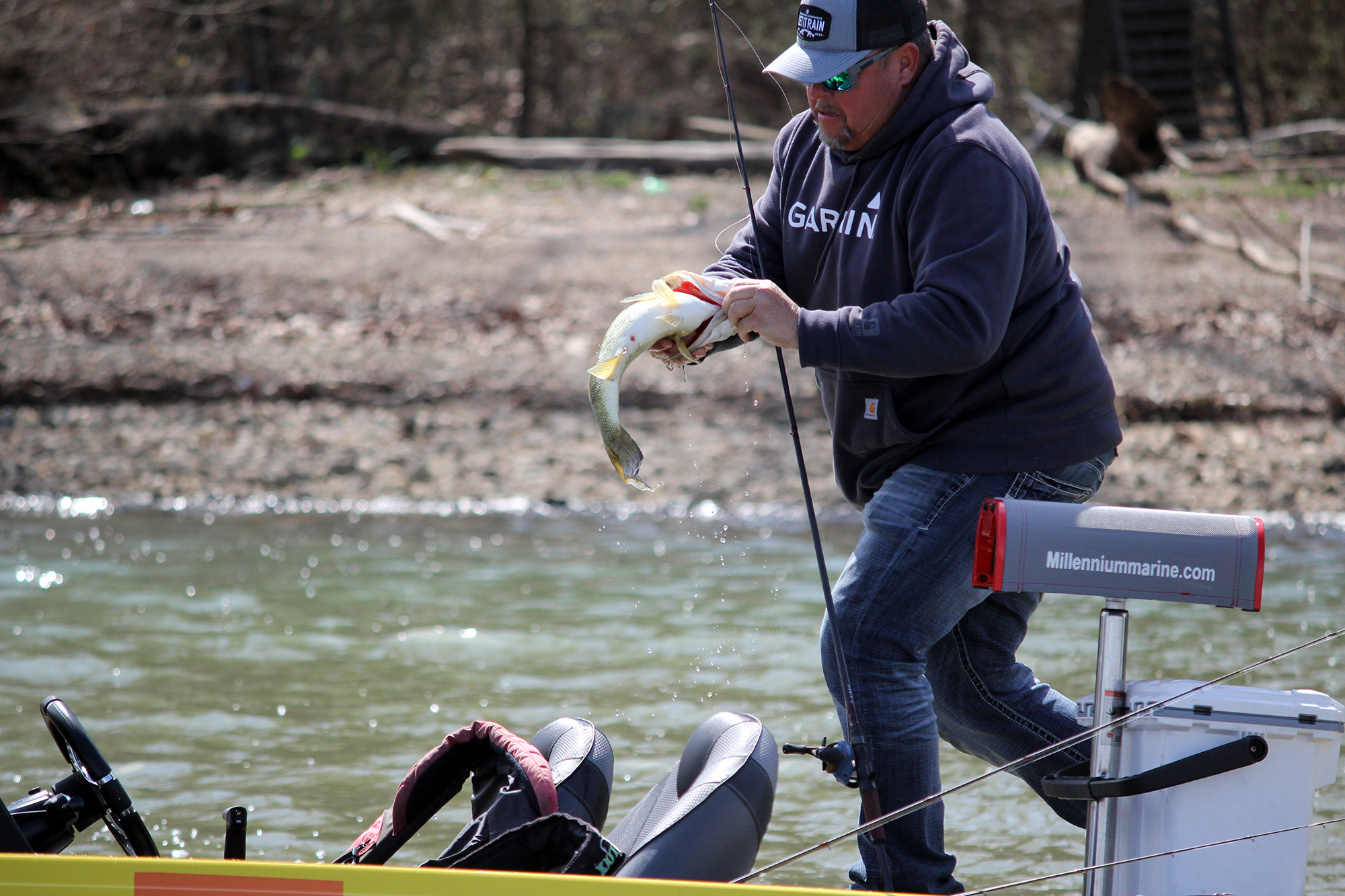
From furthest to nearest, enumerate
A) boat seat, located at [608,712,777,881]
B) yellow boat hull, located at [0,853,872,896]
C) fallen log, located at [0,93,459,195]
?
fallen log, located at [0,93,459,195], boat seat, located at [608,712,777,881], yellow boat hull, located at [0,853,872,896]


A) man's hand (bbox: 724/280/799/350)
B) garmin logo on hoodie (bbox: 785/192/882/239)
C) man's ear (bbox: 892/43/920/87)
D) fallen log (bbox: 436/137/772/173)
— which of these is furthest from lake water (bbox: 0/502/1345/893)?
fallen log (bbox: 436/137/772/173)

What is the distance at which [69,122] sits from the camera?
12492mm

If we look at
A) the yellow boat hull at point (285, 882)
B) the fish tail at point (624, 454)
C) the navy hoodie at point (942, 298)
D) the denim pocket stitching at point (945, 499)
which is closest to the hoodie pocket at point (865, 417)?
the navy hoodie at point (942, 298)

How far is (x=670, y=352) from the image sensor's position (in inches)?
103

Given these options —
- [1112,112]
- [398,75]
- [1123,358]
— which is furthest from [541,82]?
[1123,358]

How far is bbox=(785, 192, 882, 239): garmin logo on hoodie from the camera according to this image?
8.41ft

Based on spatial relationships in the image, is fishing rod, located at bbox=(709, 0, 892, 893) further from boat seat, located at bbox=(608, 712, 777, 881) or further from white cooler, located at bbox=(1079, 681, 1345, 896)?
white cooler, located at bbox=(1079, 681, 1345, 896)

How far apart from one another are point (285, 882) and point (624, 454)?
95 cm

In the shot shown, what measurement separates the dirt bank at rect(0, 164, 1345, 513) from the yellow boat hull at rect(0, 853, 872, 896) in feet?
19.4

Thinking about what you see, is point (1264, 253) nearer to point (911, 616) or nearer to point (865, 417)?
point (865, 417)

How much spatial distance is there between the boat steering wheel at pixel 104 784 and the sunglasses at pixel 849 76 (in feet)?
5.55

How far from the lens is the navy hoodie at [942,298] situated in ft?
7.73

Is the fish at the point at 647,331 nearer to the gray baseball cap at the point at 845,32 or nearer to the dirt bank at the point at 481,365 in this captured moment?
the gray baseball cap at the point at 845,32

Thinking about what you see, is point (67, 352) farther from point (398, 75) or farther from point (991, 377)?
point (398, 75)
